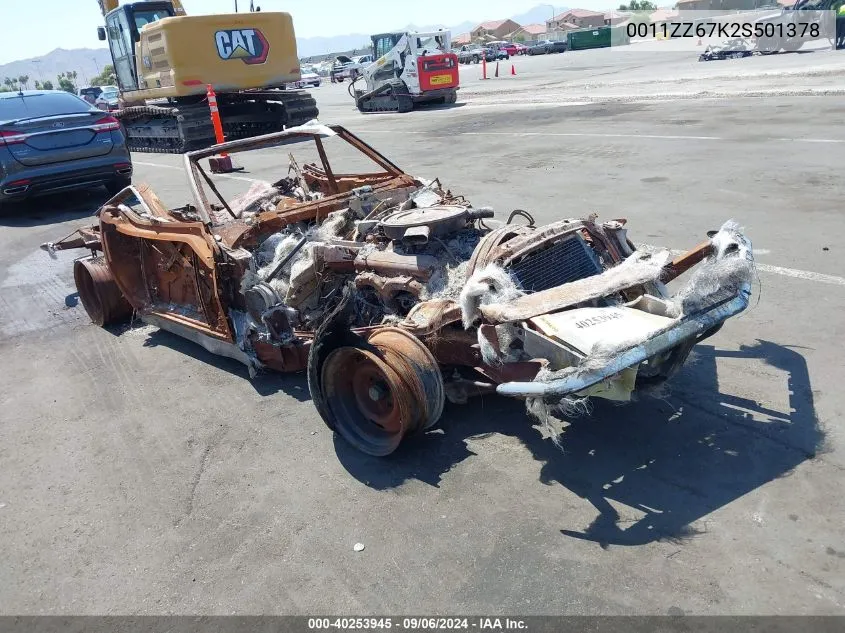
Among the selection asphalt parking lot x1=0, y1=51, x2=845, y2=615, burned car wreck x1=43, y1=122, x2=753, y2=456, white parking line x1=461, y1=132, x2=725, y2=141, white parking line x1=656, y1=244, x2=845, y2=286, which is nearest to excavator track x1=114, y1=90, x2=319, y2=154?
white parking line x1=461, y1=132, x2=725, y2=141

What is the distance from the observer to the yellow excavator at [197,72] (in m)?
15.5

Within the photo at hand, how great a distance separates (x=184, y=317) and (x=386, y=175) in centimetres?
219

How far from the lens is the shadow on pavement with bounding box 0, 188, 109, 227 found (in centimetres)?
1120

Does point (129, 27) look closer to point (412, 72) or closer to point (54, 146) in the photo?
point (54, 146)

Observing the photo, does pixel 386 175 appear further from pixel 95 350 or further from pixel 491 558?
pixel 491 558

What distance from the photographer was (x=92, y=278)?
6.17 m

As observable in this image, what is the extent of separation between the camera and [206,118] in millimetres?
16500

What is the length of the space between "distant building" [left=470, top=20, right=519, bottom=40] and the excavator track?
81527mm

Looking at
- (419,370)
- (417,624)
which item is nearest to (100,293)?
(419,370)

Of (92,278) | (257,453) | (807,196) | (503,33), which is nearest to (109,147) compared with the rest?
(92,278)

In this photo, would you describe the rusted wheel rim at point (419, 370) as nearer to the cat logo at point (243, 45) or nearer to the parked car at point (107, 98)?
the cat logo at point (243, 45)

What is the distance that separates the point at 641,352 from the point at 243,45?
15.6 metres

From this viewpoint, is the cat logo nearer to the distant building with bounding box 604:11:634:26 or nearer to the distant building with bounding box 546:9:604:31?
the distant building with bounding box 604:11:634:26

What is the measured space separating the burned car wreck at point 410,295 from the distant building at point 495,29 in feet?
311
